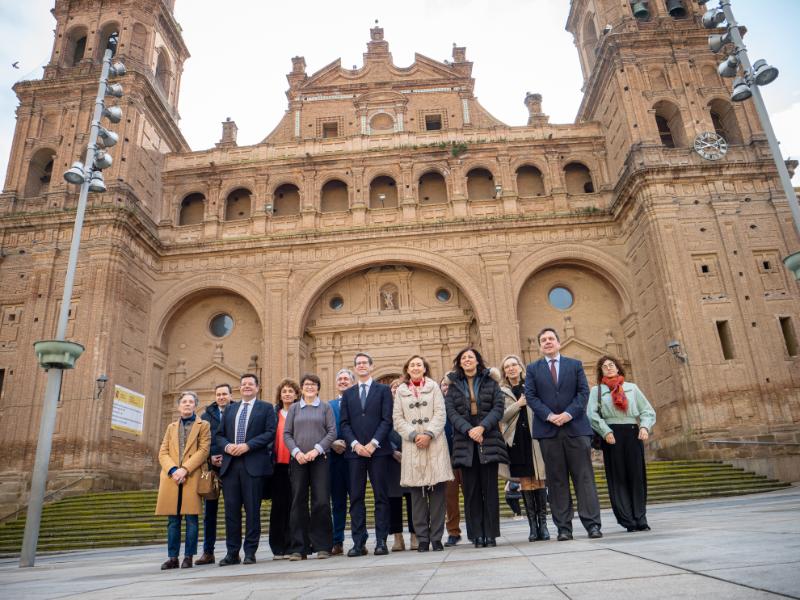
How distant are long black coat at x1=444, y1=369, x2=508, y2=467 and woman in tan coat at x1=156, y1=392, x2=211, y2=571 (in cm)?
296

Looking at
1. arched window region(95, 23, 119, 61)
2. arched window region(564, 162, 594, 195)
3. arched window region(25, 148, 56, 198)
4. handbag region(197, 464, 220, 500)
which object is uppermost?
arched window region(95, 23, 119, 61)

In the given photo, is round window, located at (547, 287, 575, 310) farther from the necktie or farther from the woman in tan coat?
the woman in tan coat

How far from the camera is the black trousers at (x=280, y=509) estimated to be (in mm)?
6582

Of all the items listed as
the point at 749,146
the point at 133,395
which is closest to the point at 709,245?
the point at 749,146

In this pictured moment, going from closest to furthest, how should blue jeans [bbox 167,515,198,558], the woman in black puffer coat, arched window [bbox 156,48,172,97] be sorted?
the woman in black puffer coat
blue jeans [bbox 167,515,198,558]
arched window [bbox 156,48,172,97]

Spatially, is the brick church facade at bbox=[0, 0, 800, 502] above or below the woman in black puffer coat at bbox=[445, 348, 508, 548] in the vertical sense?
above

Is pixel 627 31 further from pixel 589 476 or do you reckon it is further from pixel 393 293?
pixel 589 476

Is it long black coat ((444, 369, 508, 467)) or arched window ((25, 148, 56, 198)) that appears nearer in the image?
long black coat ((444, 369, 508, 467))

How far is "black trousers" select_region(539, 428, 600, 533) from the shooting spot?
541 centimetres

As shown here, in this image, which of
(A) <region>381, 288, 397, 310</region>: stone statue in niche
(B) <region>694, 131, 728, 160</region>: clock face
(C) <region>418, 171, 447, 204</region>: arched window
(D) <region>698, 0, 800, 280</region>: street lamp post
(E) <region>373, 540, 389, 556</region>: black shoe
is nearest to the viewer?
(E) <region>373, 540, 389, 556</region>: black shoe

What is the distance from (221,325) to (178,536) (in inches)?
667

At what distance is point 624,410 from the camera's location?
20.5 feet

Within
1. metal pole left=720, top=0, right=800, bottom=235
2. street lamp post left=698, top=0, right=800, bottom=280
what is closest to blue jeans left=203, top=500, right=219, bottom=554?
street lamp post left=698, top=0, right=800, bottom=280

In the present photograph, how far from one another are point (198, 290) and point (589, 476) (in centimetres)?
1899
